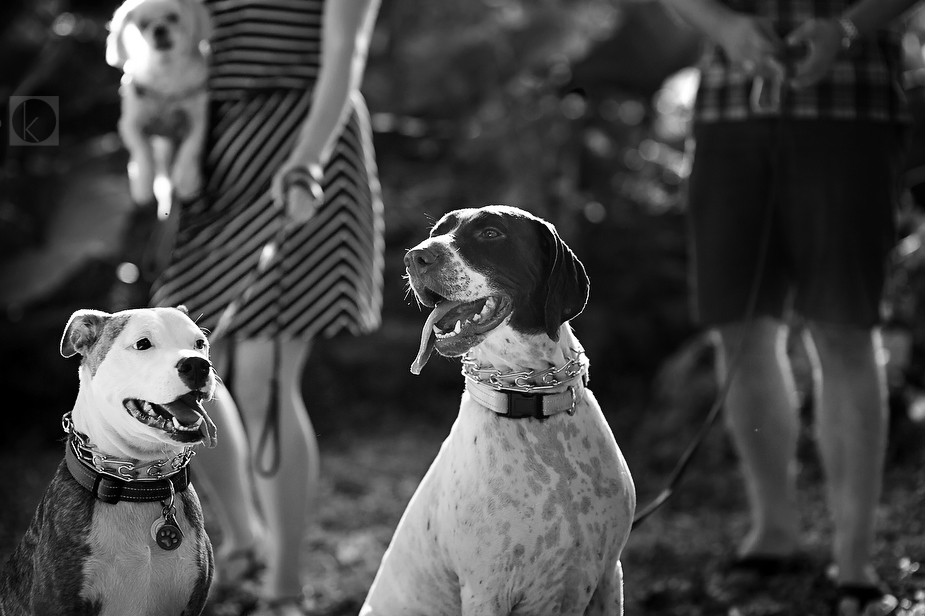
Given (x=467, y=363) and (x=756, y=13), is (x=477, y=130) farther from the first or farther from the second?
(x=467, y=363)

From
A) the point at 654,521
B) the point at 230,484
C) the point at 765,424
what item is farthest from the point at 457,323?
the point at 654,521

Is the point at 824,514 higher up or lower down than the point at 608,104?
lower down

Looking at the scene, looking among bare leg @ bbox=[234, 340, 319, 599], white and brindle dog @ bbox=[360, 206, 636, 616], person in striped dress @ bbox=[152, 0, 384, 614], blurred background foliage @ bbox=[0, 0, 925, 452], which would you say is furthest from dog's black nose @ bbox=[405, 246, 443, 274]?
blurred background foliage @ bbox=[0, 0, 925, 452]

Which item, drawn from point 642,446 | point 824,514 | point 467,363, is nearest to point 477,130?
point 642,446

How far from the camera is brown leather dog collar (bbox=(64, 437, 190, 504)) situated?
202 cm

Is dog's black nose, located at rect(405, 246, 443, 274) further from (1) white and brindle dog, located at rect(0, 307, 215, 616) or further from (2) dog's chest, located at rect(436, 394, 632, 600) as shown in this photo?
(1) white and brindle dog, located at rect(0, 307, 215, 616)

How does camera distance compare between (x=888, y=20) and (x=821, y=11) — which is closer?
(x=888, y=20)

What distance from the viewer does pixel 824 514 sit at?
4.87 m

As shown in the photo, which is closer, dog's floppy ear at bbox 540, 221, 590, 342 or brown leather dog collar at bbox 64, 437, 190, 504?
brown leather dog collar at bbox 64, 437, 190, 504

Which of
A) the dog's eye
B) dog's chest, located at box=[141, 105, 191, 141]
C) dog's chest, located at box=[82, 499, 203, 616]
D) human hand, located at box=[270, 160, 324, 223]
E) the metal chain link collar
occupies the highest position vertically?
dog's chest, located at box=[141, 105, 191, 141]

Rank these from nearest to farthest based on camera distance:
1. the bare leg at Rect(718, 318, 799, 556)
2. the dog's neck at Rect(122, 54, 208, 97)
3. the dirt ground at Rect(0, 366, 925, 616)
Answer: the dog's neck at Rect(122, 54, 208, 97), the dirt ground at Rect(0, 366, 925, 616), the bare leg at Rect(718, 318, 799, 556)

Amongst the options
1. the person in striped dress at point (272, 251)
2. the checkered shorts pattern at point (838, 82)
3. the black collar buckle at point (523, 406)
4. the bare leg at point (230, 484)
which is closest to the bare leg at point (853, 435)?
the checkered shorts pattern at point (838, 82)

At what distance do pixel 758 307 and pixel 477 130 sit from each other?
4591 mm

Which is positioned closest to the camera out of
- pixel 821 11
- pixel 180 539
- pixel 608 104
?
pixel 180 539
